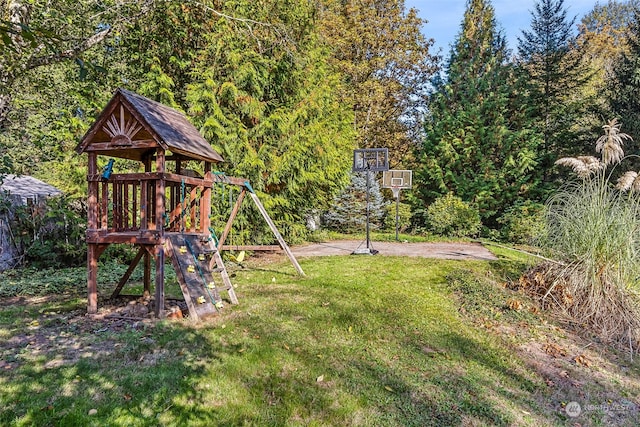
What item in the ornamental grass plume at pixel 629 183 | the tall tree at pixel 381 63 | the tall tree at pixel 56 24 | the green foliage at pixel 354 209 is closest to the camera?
the tall tree at pixel 56 24

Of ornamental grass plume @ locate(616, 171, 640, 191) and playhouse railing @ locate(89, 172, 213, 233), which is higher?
ornamental grass plume @ locate(616, 171, 640, 191)

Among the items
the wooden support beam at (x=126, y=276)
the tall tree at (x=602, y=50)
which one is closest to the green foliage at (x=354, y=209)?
the tall tree at (x=602, y=50)

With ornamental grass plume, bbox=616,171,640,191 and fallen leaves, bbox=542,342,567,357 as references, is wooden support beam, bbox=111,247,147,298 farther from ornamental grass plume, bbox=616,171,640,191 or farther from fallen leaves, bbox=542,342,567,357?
ornamental grass plume, bbox=616,171,640,191

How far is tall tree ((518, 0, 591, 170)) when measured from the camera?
16.4 metres

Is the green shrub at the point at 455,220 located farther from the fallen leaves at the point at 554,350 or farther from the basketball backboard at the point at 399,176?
the fallen leaves at the point at 554,350

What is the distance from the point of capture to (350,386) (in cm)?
331

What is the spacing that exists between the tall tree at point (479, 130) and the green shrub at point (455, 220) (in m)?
1.58

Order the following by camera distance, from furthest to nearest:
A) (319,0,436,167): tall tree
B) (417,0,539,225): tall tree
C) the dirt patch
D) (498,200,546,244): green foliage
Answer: (319,0,436,167): tall tree
(417,0,539,225): tall tree
(498,200,546,244): green foliage
the dirt patch

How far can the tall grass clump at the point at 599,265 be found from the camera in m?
5.16

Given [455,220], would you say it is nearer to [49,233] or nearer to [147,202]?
[147,202]

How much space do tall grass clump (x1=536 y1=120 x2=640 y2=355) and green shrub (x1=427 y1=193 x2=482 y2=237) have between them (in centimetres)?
855

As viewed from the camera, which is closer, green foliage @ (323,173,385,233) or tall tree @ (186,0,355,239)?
tall tree @ (186,0,355,239)

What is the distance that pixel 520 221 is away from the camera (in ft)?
46.0

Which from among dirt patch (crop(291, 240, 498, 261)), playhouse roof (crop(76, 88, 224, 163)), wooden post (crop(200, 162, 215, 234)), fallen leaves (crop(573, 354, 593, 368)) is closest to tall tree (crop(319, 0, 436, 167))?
dirt patch (crop(291, 240, 498, 261))
